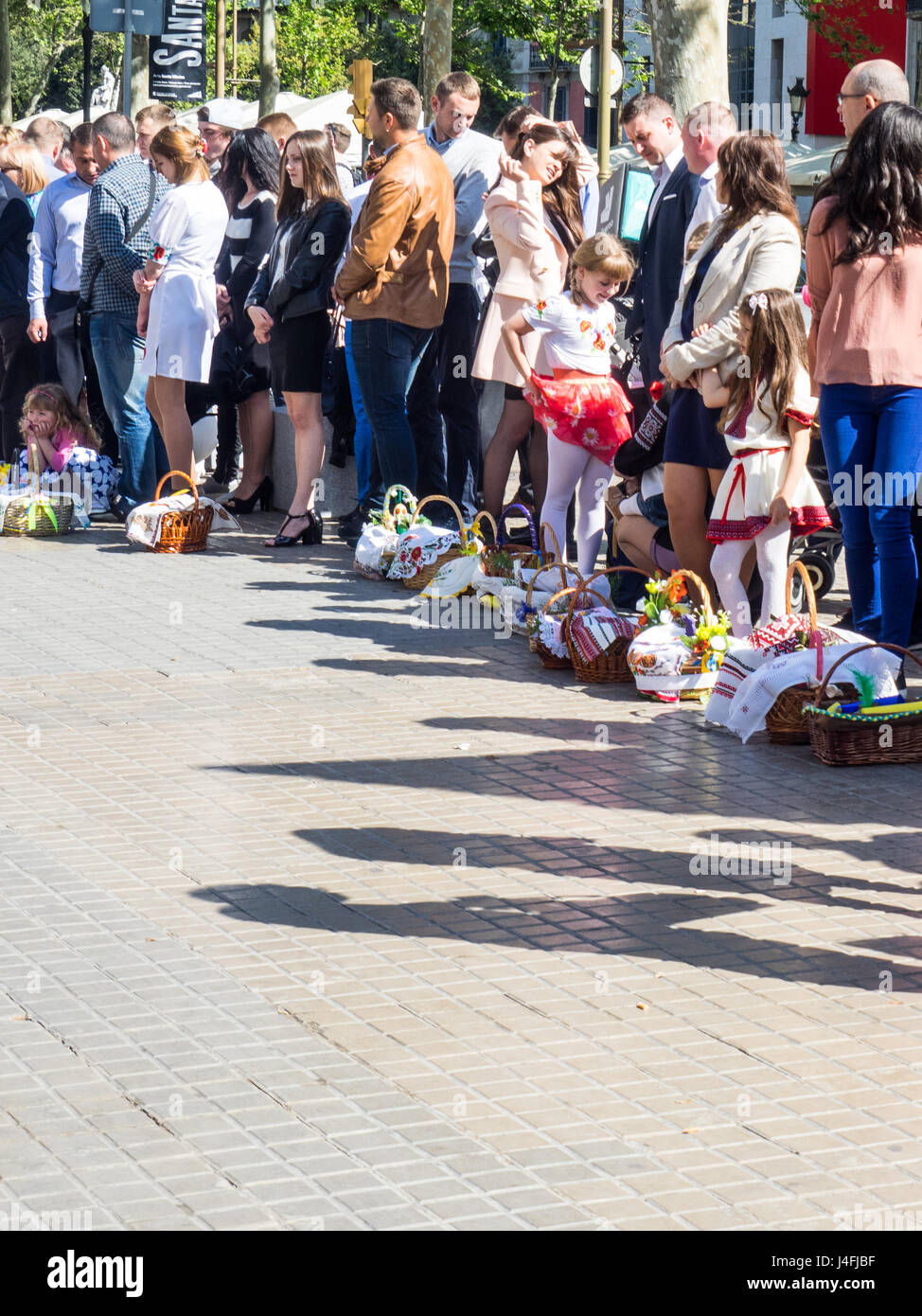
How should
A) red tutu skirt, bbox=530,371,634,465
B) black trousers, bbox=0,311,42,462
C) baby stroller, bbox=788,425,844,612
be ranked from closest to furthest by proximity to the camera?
red tutu skirt, bbox=530,371,634,465 → baby stroller, bbox=788,425,844,612 → black trousers, bbox=0,311,42,462

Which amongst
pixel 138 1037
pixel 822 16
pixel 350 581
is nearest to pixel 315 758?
pixel 138 1037

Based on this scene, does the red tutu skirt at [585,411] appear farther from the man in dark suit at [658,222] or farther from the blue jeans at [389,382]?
the blue jeans at [389,382]

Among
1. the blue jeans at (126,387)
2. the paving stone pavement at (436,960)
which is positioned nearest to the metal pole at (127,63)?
the blue jeans at (126,387)

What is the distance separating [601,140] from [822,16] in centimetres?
1778

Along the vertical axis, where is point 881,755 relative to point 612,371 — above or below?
below

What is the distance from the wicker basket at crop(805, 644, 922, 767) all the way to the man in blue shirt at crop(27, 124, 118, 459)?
24.5 feet

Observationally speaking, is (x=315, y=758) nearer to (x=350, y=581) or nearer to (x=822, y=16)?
(x=350, y=581)

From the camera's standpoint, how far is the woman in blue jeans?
289 inches

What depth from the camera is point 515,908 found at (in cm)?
527

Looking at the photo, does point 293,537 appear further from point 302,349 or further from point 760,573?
point 760,573

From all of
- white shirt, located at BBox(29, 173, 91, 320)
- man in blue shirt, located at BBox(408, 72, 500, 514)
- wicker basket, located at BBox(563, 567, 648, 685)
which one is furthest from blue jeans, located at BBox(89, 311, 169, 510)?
wicker basket, located at BBox(563, 567, 648, 685)

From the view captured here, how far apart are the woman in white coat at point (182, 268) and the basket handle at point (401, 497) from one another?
1734mm

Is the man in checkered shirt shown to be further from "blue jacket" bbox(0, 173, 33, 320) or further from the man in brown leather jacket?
the man in brown leather jacket
